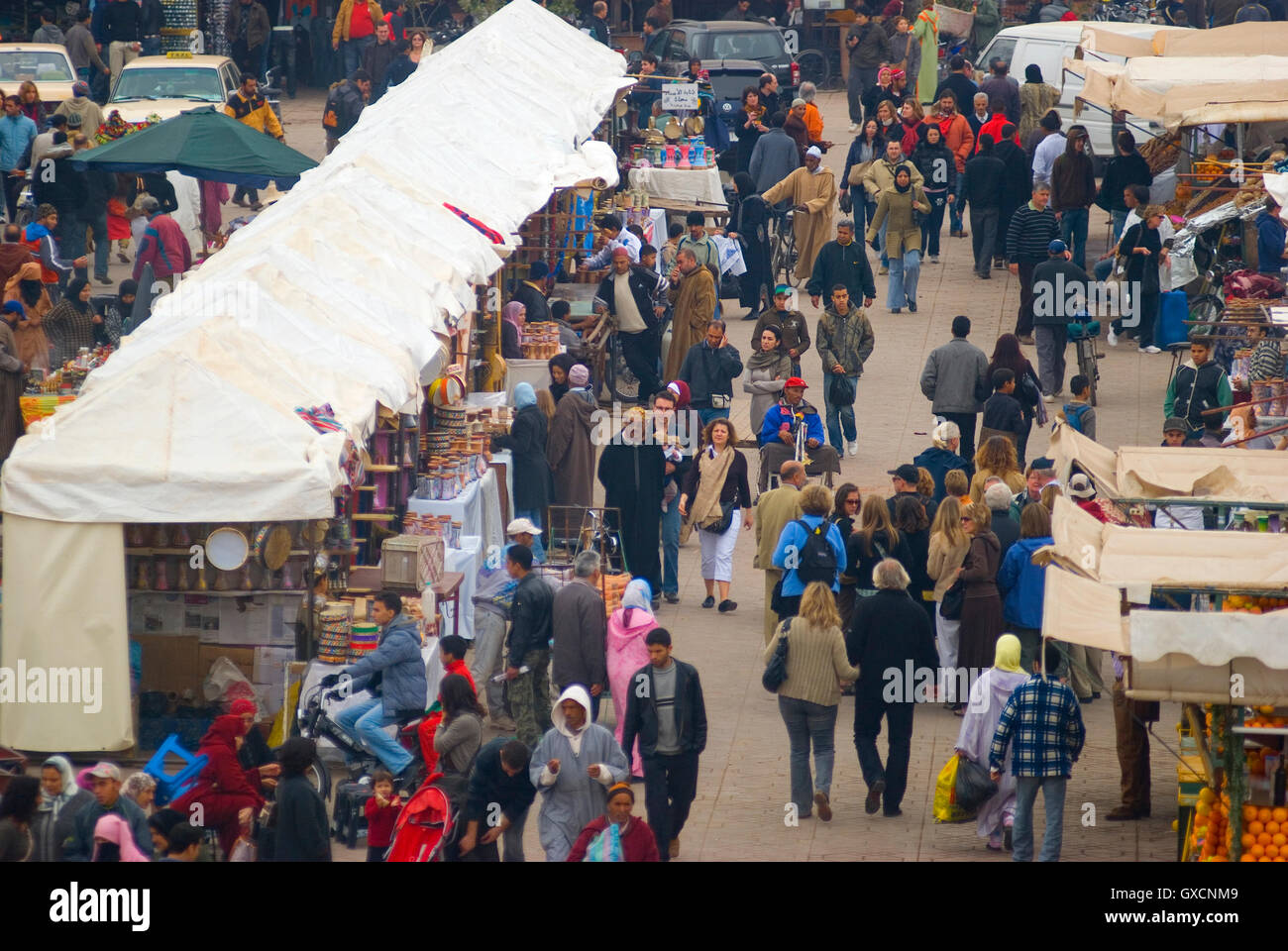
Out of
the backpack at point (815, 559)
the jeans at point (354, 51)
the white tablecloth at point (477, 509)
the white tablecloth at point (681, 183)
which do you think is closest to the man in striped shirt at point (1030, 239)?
the white tablecloth at point (681, 183)

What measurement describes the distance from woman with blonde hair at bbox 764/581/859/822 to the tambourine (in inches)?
126

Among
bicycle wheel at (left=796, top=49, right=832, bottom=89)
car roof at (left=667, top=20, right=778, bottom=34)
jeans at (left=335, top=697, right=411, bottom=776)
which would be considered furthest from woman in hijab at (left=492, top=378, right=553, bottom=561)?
bicycle wheel at (left=796, top=49, right=832, bottom=89)

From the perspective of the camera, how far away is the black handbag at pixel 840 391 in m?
17.0

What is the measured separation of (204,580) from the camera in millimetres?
12008

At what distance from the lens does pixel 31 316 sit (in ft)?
60.4

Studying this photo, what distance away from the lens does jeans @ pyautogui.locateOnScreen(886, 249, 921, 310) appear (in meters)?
21.2

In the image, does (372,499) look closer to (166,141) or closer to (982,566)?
(982,566)

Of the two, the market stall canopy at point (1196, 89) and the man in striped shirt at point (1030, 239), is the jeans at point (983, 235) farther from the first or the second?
the man in striped shirt at point (1030, 239)

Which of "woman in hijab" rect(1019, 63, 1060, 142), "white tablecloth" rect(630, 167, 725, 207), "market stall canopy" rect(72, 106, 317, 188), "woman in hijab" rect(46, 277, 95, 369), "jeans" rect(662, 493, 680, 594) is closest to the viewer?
"jeans" rect(662, 493, 680, 594)

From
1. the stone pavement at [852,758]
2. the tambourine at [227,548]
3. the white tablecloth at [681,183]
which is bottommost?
the stone pavement at [852,758]

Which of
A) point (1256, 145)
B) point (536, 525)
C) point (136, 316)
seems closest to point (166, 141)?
point (136, 316)

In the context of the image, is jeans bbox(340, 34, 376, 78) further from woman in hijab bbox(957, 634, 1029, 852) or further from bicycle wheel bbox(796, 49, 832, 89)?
Answer: woman in hijab bbox(957, 634, 1029, 852)

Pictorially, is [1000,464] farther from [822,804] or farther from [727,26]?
[727,26]

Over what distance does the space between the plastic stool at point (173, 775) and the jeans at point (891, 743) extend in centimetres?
363
